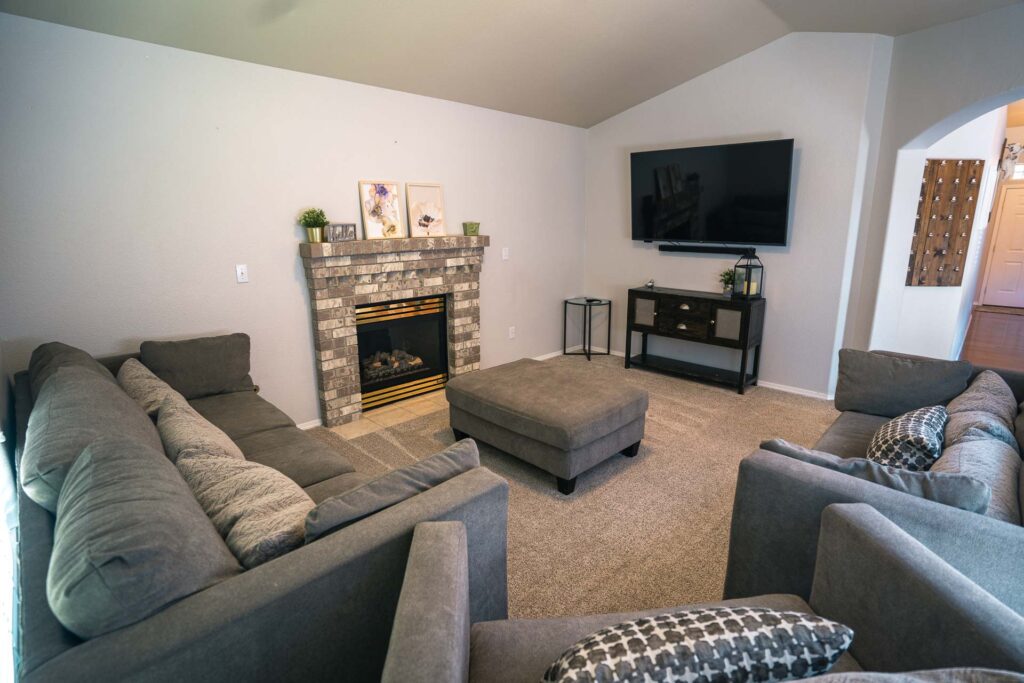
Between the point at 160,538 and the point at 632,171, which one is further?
the point at 632,171

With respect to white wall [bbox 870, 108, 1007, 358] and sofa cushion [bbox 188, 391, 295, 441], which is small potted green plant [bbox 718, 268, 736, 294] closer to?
white wall [bbox 870, 108, 1007, 358]

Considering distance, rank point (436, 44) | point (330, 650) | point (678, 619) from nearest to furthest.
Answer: point (678, 619)
point (330, 650)
point (436, 44)

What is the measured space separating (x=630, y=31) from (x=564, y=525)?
3.19 meters

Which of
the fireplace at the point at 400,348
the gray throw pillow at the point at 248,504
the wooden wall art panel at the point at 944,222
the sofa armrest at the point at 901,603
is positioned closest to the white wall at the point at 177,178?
the fireplace at the point at 400,348

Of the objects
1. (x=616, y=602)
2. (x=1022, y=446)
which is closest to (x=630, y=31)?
(x=1022, y=446)

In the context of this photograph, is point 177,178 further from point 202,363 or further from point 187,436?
point 187,436

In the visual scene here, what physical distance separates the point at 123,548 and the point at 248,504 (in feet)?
1.37

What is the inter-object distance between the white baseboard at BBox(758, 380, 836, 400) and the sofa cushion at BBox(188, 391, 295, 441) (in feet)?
12.6

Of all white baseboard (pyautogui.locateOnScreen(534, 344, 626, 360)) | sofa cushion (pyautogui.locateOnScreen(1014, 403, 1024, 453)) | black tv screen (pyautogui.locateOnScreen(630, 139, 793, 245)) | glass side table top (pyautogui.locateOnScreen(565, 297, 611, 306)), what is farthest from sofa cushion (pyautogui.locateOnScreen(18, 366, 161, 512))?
black tv screen (pyautogui.locateOnScreen(630, 139, 793, 245))

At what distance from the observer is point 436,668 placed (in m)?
0.87

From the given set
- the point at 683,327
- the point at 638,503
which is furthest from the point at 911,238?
the point at 638,503

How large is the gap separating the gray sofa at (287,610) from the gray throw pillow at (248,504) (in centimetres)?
9

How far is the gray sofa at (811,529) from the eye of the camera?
1300mm

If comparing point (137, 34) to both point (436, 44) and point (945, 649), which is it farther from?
point (945, 649)
